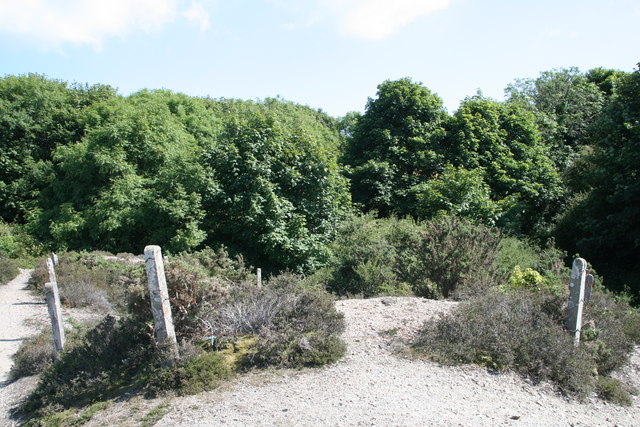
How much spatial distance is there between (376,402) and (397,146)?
17860 mm

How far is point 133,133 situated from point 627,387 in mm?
19112

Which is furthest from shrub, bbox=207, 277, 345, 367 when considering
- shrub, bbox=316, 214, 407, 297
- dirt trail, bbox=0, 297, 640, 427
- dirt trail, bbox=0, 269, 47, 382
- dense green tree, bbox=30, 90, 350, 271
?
dense green tree, bbox=30, 90, 350, 271

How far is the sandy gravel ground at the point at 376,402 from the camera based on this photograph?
535cm

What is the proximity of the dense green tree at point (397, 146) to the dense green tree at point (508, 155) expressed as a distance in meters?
1.04

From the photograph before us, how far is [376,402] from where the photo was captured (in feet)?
18.4

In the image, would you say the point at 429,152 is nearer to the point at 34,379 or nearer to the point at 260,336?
the point at 260,336

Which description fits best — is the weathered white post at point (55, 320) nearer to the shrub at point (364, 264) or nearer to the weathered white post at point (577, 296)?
the shrub at point (364, 264)

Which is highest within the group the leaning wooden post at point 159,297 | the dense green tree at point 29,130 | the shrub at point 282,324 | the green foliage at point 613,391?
the dense green tree at point 29,130

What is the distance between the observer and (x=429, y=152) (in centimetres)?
2158

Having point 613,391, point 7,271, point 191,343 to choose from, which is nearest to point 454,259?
point 613,391

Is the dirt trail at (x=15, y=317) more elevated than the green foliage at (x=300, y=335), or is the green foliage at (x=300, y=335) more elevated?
the green foliage at (x=300, y=335)

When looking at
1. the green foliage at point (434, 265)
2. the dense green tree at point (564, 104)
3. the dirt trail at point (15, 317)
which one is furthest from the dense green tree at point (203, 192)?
the dense green tree at point (564, 104)

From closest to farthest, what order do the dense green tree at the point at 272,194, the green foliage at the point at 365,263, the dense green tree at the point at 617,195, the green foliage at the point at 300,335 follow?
the green foliage at the point at 300,335 → the green foliage at the point at 365,263 → the dense green tree at the point at 617,195 → the dense green tree at the point at 272,194

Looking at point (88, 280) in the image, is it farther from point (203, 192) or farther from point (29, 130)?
point (29, 130)
